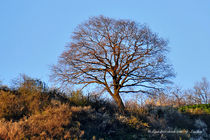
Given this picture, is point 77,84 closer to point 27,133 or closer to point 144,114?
point 144,114

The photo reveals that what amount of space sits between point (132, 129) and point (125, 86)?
10.8 m

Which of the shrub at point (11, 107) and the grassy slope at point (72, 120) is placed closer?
the grassy slope at point (72, 120)

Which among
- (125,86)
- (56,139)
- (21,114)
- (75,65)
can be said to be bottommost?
(56,139)

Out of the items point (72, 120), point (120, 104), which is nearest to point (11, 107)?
point (72, 120)

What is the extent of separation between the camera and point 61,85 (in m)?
20.0

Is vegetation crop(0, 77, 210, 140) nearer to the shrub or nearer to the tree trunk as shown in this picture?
the shrub

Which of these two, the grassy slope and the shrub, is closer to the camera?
the grassy slope

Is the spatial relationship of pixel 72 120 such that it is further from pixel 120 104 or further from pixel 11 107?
pixel 120 104

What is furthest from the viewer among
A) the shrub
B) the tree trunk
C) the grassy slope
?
the tree trunk

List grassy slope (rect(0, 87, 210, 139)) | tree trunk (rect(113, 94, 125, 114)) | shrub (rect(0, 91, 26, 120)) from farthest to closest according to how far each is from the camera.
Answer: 1. tree trunk (rect(113, 94, 125, 114))
2. shrub (rect(0, 91, 26, 120))
3. grassy slope (rect(0, 87, 210, 139))

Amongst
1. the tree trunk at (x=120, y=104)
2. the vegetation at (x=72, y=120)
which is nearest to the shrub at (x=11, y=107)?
the vegetation at (x=72, y=120)

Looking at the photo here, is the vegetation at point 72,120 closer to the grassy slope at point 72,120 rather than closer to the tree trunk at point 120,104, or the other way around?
the grassy slope at point 72,120

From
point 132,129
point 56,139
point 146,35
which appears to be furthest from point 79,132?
point 146,35

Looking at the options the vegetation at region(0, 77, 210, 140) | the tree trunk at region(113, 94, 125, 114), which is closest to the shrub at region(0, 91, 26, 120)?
the vegetation at region(0, 77, 210, 140)
